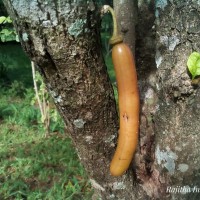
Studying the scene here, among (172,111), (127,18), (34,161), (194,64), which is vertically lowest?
(34,161)

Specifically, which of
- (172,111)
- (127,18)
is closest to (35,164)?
(127,18)

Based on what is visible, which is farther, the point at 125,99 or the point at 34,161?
the point at 34,161

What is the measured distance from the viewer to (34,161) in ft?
12.8

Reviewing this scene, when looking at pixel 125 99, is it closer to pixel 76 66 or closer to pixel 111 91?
pixel 111 91

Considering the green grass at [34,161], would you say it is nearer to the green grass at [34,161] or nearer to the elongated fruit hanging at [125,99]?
the green grass at [34,161]

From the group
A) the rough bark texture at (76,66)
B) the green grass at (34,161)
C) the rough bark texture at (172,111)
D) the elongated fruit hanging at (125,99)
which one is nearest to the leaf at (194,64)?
the rough bark texture at (172,111)

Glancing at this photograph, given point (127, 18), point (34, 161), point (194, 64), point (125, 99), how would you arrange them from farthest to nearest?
point (34, 161)
point (127, 18)
point (125, 99)
point (194, 64)

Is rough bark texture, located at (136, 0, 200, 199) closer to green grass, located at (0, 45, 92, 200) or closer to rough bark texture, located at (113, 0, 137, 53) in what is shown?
rough bark texture, located at (113, 0, 137, 53)

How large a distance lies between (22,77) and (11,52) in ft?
9.75

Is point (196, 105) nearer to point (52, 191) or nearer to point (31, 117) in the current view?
point (52, 191)

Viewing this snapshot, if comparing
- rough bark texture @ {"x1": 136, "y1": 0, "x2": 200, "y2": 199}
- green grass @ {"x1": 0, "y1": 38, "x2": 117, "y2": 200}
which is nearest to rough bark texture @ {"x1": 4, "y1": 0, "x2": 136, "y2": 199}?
rough bark texture @ {"x1": 136, "y1": 0, "x2": 200, "y2": 199}

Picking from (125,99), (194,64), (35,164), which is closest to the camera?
(194,64)

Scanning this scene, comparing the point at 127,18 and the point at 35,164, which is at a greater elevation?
the point at 127,18

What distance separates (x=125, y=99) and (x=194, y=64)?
0.32 metres
